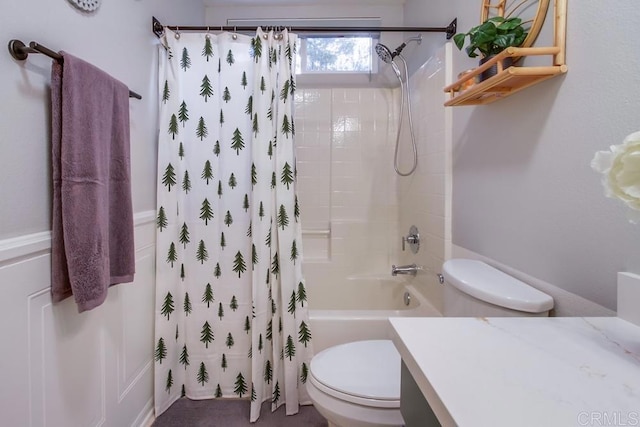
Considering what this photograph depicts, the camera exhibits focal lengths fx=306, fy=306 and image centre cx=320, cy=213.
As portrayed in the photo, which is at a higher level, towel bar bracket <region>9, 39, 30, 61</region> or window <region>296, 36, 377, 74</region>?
window <region>296, 36, 377, 74</region>

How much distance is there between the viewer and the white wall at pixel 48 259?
778 mm

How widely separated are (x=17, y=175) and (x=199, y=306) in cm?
99

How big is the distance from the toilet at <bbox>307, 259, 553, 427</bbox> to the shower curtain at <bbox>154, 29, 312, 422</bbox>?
45 cm

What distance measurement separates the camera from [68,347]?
0.97m

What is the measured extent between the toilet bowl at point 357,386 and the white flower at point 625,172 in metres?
0.82

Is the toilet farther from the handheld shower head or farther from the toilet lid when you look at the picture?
the handheld shower head

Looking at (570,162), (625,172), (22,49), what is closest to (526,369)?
(625,172)

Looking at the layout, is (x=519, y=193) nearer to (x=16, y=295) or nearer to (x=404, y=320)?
(x=404, y=320)

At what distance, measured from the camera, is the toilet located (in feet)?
2.77

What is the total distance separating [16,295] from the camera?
79 centimetres

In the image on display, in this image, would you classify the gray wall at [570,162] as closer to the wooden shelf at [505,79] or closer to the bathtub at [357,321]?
the wooden shelf at [505,79]

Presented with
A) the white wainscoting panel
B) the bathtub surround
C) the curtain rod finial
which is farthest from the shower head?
the white wainscoting panel

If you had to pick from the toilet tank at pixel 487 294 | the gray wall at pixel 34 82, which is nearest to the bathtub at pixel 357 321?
the toilet tank at pixel 487 294

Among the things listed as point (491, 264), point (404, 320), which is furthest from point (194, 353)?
point (491, 264)
